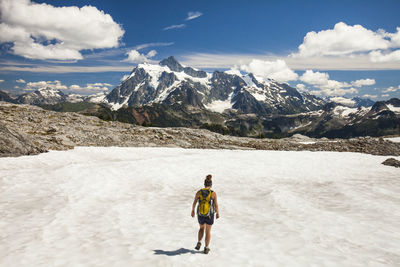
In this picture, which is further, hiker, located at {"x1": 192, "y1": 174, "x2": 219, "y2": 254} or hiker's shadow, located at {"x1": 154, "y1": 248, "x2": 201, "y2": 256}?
hiker, located at {"x1": 192, "y1": 174, "x2": 219, "y2": 254}

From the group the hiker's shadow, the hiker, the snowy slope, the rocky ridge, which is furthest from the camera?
the rocky ridge

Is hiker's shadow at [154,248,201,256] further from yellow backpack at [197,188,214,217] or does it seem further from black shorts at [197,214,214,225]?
yellow backpack at [197,188,214,217]

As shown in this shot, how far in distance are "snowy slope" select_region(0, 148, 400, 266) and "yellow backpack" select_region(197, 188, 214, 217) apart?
1.76 meters

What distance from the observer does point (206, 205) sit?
11.2 meters

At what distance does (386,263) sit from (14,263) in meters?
15.3

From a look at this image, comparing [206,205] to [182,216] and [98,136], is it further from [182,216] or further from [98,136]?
[98,136]

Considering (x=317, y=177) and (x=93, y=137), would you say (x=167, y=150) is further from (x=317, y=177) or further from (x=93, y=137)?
(x=317, y=177)

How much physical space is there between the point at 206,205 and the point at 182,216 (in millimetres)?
5614

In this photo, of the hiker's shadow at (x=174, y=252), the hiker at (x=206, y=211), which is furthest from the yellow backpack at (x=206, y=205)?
the hiker's shadow at (x=174, y=252)

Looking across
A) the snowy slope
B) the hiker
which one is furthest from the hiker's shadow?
the hiker

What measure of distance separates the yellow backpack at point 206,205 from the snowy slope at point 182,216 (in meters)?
1.76

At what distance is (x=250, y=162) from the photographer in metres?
37.0

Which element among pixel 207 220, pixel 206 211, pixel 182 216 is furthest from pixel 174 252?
pixel 182 216

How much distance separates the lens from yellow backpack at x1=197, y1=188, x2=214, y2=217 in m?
11.1
